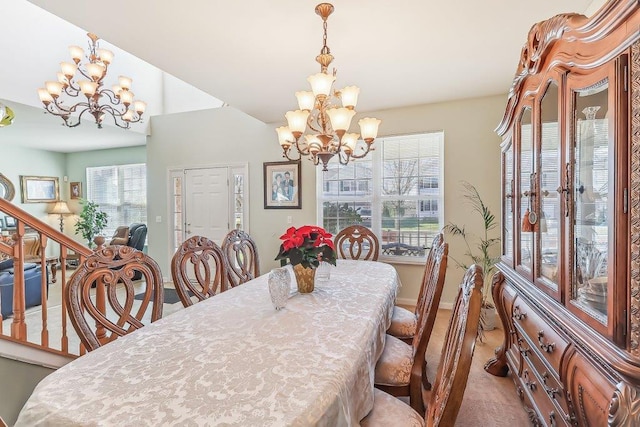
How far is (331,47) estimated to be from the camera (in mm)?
2504

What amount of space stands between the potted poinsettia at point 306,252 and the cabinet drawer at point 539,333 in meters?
1.07

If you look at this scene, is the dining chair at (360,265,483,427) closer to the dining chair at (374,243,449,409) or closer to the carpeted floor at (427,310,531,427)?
the dining chair at (374,243,449,409)

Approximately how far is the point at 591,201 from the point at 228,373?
1438 mm

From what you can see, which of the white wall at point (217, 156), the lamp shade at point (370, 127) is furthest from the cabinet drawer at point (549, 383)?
the white wall at point (217, 156)

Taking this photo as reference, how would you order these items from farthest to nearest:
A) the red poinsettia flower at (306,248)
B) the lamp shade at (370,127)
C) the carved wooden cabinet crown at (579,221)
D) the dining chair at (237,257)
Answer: the dining chair at (237,257), the lamp shade at (370,127), the red poinsettia flower at (306,248), the carved wooden cabinet crown at (579,221)

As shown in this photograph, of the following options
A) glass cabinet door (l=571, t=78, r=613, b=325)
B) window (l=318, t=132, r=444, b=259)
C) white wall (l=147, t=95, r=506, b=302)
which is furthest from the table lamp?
glass cabinet door (l=571, t=78, r=613, b=325)

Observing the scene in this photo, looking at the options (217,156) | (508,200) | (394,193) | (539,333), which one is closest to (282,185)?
(217,156)

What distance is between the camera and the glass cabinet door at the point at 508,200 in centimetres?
220

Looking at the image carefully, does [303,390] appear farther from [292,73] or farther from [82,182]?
[82,182]

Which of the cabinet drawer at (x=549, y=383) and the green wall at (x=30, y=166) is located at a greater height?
the green wall at (x=30, y=166)

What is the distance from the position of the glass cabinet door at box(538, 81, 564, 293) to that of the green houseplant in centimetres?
805

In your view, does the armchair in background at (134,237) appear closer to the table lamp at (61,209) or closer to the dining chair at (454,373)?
the table lamp at (61,209)

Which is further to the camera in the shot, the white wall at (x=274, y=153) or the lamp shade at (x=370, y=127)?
the white wall at (x=274, y=153)

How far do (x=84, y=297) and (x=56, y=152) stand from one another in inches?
329
